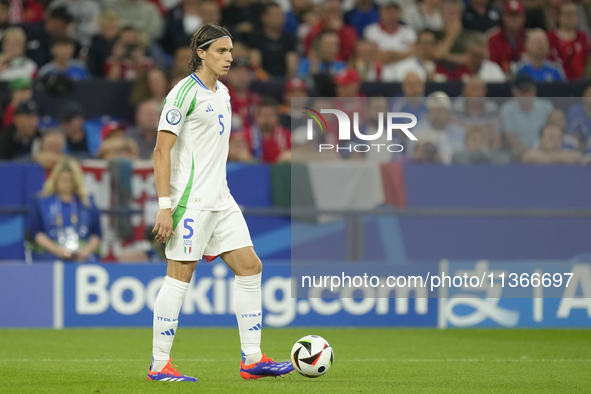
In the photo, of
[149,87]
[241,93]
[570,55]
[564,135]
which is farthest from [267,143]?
[570,55]

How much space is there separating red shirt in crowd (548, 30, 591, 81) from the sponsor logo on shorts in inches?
350

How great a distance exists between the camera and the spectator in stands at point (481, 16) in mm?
13508

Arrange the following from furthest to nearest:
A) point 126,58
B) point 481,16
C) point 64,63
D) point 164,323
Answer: point 481,16 < point 126,58 < point 64,63 < point 164,323

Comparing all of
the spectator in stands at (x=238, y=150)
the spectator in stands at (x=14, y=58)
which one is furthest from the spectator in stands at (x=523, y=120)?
the spectator in stands at (x=14, y=58)

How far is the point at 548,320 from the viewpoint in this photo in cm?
949

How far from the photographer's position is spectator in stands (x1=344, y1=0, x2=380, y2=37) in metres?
13.6

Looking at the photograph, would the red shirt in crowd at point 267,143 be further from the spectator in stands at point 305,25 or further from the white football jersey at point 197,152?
the white football jersey at point 197,152

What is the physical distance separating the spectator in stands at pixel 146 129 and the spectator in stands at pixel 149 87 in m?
0.22

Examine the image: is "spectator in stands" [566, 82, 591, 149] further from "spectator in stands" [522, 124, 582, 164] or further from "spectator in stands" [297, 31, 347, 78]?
"spectator in stands" [297, 31, 347, 78]

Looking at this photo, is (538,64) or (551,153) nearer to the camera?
(551,153)

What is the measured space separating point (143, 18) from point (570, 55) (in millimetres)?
5907

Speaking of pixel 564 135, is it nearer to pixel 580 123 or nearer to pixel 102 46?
pixel 580 123

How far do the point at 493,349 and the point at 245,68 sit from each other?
4.82 m

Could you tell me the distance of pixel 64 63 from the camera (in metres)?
11.3
